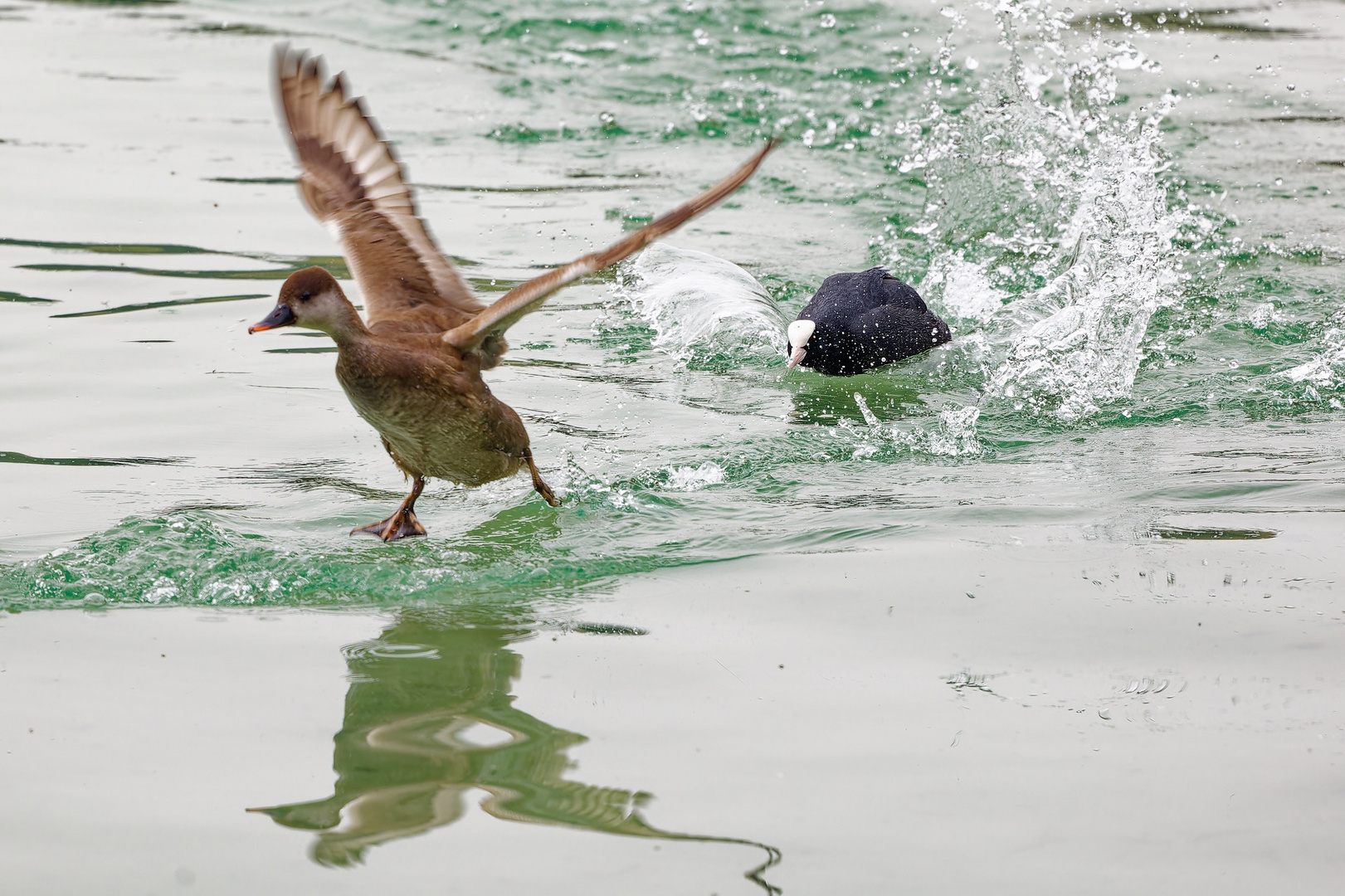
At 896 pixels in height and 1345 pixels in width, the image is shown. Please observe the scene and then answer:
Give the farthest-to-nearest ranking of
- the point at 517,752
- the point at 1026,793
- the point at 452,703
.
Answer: the point at 452,703
the point at 517,752
the point at 1026,793

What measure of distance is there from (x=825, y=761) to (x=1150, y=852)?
76 cm

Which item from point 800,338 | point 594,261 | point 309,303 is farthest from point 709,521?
point 800,338

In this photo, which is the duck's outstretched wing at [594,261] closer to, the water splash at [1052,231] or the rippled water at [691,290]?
the rippled water at [691,290]

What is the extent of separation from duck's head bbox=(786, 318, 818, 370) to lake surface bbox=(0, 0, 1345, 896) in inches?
9.5

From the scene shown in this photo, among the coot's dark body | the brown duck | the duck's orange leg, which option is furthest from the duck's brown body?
the coot's dark body

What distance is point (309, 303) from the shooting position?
4527 mm

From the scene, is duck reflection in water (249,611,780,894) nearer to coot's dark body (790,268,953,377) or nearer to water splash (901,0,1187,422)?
water splash (901,0,1187,422)

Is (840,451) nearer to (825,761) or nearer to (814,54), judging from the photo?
(825,761)

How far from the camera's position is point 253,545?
15.7 feet

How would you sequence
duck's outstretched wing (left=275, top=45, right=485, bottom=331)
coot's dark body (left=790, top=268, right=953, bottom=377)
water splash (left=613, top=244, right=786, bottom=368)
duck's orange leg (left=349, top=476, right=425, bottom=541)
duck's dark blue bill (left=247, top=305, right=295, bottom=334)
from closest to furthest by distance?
duck's dark blue bill (left=247, top=305, right=295, bottom=334) → duck's orange leg (left=349, top=476, right=425, bottom=541) → duck's outstretched wing (left=275, top=45, right=485, bottom=331) → coot's dark body (left=790, top=268, right=953, bottom=377) → water splash (left=613, top=244, right=786, bottom=368)

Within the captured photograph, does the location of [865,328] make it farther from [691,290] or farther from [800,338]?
[691,290]

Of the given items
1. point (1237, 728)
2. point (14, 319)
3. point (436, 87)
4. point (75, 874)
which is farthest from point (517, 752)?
point (436, 87)

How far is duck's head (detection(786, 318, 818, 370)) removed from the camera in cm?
718

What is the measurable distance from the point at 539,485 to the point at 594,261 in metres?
1.58
